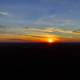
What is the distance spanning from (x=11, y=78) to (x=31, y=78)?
206cm

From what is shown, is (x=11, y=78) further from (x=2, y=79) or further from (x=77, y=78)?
(x=77, y=78)

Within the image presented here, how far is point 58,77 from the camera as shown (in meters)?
20.8

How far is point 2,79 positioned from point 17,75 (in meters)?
2.26

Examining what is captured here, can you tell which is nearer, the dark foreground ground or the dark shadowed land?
the dark foreground ground

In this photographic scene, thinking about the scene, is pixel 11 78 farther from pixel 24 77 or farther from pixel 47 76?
pixel 47 76

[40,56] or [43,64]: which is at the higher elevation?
[40,56]

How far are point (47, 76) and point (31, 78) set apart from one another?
6.30 ft

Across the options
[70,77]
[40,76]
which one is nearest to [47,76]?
[40,76]

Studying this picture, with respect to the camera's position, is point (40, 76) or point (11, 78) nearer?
point (11, 78)

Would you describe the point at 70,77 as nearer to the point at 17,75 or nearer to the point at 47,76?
the point at 47,76

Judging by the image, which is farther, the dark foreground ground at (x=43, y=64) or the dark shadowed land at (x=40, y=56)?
the dark shadowed land at (x=40, y=56)

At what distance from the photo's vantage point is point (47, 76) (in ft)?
71.5

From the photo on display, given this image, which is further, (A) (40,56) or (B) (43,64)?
(A) (40,56)

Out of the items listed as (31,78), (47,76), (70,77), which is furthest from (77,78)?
(31,78)
